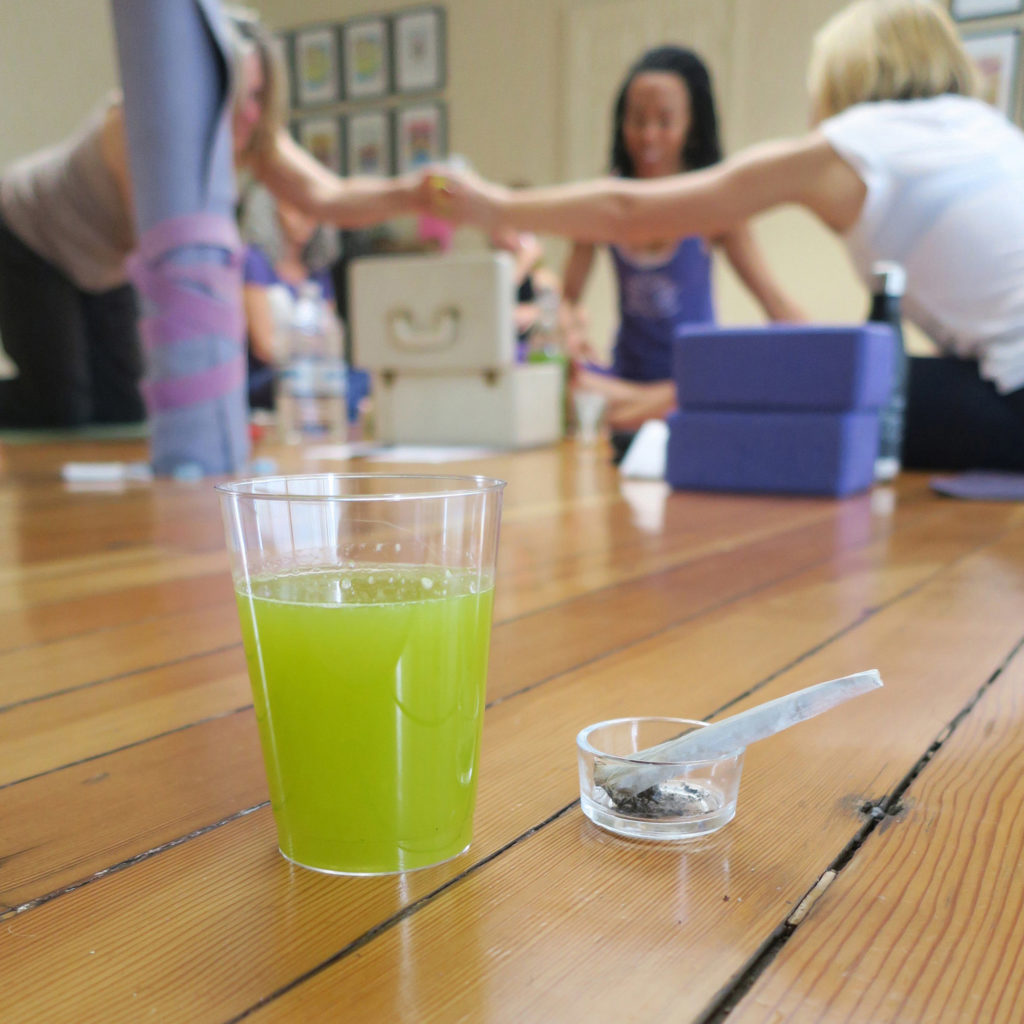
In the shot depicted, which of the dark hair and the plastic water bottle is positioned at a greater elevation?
the dark hair

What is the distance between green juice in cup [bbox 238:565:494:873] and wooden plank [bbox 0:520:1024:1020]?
2 centimetres

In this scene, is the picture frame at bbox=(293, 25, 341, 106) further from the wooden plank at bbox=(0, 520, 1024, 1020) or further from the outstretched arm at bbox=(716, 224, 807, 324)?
the wooden plank at bbox=(0, 520, 1024, 1020)

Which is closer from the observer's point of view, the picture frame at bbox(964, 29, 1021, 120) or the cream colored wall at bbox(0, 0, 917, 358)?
the picture frame at bbox(964, 29, 1021, 120)

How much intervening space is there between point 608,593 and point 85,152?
6.38ft

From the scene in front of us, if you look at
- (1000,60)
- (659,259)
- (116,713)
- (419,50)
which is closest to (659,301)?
(659,259)

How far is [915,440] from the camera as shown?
6.72ft

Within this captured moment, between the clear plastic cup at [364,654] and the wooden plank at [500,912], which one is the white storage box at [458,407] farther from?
the clear plastic cup at [364,654]

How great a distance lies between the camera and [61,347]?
2908 mm

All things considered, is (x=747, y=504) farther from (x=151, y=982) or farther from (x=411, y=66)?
(x=411, y=66)

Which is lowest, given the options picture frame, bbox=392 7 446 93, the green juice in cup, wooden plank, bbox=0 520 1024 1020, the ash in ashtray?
wooden plank, bbox=0 520 1024 1020

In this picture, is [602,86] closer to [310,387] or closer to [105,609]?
[310,387]

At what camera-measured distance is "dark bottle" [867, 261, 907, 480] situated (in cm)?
184

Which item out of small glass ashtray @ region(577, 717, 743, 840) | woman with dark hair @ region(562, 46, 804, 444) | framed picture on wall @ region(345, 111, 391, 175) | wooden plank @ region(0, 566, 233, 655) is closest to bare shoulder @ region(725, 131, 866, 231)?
woman with dark hair @ region(562, 46, 804, 444)

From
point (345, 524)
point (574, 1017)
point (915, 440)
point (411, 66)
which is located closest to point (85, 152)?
point (915, 440)
